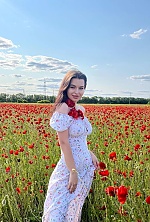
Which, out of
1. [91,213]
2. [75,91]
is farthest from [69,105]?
[91,213]

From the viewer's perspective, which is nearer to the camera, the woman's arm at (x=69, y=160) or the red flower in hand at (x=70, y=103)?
the woman's arm at (x=69, y=160)

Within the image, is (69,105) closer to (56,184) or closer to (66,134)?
(66,134)

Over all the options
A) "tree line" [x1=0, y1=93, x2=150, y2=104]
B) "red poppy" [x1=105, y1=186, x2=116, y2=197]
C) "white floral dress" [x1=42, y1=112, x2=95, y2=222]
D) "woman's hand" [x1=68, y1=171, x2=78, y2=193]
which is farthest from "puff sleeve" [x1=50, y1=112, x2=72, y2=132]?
"tree line" [x1=0, y1=93, x2=150, y2=104]

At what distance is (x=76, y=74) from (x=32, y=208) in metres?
1.46

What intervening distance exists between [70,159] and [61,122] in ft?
0.93

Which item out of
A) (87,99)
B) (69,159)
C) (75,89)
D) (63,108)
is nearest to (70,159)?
(69,159)

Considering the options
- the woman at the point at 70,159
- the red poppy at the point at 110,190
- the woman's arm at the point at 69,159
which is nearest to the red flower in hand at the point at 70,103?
the woman at the point at 70,159

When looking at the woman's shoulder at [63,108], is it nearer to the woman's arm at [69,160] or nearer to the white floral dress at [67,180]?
the white floral dress at [67,180]

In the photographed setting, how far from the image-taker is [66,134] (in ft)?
8.42

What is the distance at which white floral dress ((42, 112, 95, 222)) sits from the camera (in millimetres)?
2574

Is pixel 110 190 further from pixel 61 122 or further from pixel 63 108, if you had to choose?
pixel 63 108

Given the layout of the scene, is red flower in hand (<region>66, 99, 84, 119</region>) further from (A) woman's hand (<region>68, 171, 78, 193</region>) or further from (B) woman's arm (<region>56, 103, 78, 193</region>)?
(A) woman's hand (<region>68, 171, 78, 193</region>)

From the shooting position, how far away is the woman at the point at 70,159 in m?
2.56

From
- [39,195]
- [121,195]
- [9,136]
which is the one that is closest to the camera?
[121,195]
